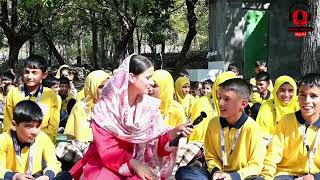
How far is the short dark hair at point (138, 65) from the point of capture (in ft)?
10.7

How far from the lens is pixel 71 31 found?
23750 millimetres

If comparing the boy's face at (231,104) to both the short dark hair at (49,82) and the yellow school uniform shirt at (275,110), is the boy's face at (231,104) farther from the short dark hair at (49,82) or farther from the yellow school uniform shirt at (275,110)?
the short dark hair at (49,82)

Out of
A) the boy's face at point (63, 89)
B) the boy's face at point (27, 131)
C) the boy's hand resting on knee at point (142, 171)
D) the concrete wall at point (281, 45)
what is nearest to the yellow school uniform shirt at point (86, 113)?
the boy's face at point (27, 131)

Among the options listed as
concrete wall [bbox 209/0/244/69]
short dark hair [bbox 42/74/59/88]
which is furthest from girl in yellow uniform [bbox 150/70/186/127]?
concrete wall [bbox 209/0/244/69]

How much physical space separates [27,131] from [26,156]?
218 millimetres

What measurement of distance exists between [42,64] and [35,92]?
29 cm

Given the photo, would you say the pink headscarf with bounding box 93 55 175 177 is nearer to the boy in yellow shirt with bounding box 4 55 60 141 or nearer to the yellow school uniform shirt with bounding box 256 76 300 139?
the boy in yellow shirt with bounding box 4 55 60 141

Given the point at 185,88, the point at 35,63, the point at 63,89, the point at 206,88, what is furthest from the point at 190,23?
the point at 35,63

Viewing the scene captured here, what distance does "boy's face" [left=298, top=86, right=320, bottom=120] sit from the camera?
3686 mm

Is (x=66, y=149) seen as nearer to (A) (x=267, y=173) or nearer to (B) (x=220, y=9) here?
(A) (x=267, y=173)

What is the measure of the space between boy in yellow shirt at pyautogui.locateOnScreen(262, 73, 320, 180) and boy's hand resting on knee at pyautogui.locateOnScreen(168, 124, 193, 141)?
0.87 meters

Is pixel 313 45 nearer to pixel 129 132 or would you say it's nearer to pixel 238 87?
pixel 238 87

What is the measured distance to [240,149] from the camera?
364 centimetres

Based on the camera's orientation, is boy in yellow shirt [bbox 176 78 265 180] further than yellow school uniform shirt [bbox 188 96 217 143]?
No
